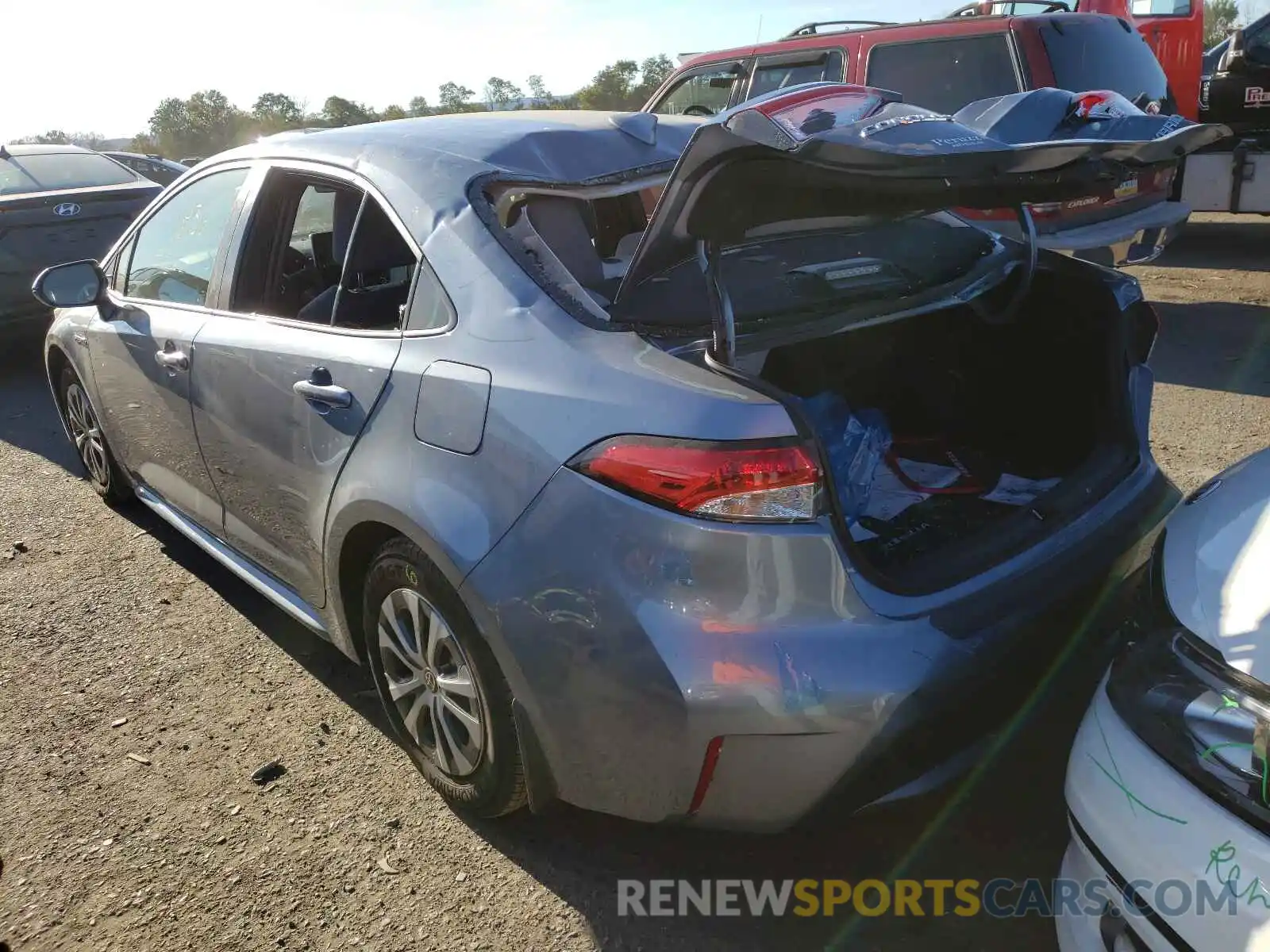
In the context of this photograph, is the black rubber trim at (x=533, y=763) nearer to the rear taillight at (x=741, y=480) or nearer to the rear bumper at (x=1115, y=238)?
the rear taillight at (x=741, y=480)

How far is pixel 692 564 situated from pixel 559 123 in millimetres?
1597

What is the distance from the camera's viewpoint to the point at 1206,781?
149 cm

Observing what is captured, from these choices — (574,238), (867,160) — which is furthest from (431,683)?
(867,160)

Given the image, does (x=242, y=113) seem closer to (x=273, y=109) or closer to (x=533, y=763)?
(x=273, y=109)

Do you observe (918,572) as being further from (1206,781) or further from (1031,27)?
(1031,27)

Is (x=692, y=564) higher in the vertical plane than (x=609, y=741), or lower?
higher

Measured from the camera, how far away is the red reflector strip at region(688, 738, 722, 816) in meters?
1.88

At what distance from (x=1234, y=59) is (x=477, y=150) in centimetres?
940

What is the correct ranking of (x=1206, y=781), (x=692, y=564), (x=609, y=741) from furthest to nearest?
(x=609, y=741), (x=692, y=564), (x=1206, y=781)

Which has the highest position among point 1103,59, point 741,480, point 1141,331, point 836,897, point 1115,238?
point 1103,59

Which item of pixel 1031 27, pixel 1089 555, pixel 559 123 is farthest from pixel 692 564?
pixel 1031 27

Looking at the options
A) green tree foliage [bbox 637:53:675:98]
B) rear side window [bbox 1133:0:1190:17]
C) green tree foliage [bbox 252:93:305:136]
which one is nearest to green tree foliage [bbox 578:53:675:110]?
green tree foliage [bbox 637:53:675:98]

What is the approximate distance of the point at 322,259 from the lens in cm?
348

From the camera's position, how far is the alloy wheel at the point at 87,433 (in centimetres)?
455
